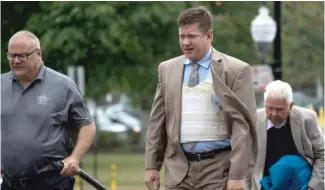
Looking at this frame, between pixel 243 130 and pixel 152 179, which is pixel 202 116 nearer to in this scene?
pixel 243 130

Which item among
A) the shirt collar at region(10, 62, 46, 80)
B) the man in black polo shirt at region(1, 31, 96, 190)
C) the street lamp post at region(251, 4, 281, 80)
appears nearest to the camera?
the man in black polo shirt at region(1, 31, 96, 190)

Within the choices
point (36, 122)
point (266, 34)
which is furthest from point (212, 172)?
point (266, 34)

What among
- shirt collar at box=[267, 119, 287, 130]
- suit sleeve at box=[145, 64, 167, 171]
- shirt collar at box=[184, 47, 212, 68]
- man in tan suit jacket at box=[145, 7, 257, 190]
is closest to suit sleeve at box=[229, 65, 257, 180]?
man in tan suit jacket at box=[145, 7, 257, 190]

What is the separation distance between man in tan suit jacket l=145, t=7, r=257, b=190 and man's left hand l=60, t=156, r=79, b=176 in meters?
0.55

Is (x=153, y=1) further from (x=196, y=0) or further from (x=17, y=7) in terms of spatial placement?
(x=17, y=7)

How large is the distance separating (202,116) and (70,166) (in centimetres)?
106

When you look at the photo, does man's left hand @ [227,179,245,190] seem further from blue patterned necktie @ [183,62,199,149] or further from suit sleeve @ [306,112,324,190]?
suit sleeve @ [306,112,324,190]

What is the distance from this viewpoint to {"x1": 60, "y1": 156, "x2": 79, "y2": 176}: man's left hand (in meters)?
7.54

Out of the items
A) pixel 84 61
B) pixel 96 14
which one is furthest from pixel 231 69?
pixel 84 61

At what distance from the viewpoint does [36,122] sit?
7.50m

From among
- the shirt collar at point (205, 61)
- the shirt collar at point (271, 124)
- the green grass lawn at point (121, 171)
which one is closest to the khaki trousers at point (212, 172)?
the shirt collar at point (205, 61)

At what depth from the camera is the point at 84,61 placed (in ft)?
75.7

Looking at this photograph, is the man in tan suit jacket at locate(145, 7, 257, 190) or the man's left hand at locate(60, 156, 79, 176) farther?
the man's left hand at locate(60, 156, 79, 176)

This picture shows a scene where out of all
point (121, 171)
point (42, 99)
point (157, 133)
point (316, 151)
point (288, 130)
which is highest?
point (42, 99)
